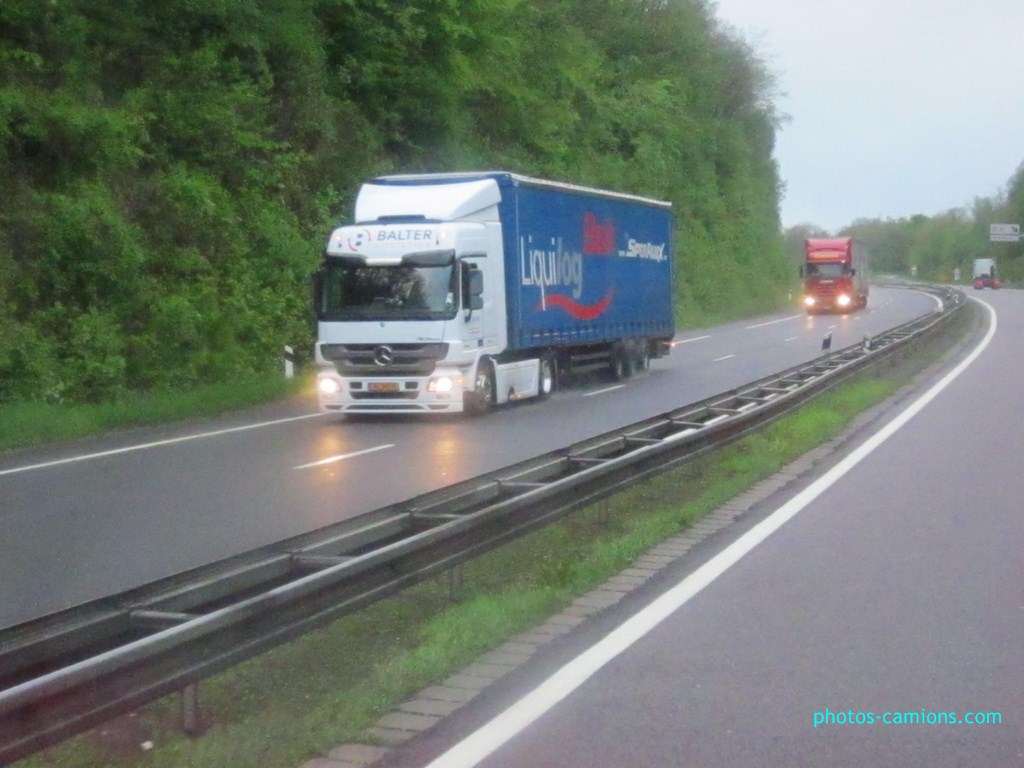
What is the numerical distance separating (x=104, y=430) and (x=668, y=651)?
1463 cm

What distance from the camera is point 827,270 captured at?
68.6m

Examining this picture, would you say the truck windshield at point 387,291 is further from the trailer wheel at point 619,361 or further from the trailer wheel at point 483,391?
the trailer wheel at point 619,361

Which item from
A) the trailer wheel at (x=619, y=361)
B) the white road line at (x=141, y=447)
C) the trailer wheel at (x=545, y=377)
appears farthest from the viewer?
the trailer wheel at (x=619, y=361)

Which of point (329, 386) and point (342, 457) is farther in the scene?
point (329, 386)

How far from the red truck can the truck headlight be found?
49139mm

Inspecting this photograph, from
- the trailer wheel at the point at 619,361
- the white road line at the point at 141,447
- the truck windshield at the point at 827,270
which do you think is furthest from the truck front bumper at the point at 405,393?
the truck windshield at the point at 827,270

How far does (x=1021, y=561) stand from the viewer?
33.0ft

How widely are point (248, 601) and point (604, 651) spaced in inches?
84.1

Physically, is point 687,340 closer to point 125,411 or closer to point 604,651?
point 125,411

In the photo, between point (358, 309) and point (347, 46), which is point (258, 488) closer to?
point (358, 309)

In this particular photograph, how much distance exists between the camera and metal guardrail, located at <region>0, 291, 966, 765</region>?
16.5 feet

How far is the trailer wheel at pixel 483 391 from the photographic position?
22281 mm

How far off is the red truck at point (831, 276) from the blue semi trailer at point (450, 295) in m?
42.6

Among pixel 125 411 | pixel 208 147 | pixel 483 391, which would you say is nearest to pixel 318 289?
pixel 483 391
